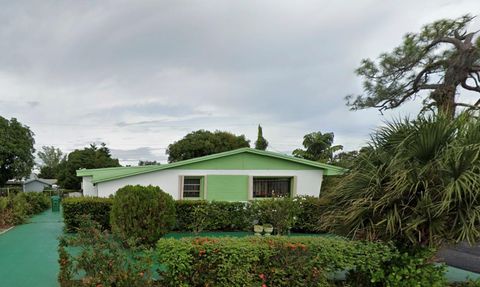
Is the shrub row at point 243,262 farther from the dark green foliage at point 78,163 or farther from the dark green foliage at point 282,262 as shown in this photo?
the dark green foliage at point 78,163

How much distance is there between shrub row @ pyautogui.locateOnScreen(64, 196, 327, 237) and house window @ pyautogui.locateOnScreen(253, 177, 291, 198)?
5.12 ft

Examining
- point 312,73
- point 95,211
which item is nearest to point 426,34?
point 312,73

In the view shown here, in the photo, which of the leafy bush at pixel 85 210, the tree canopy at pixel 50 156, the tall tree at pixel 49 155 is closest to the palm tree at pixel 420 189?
the leafy bush at pixel 85 210

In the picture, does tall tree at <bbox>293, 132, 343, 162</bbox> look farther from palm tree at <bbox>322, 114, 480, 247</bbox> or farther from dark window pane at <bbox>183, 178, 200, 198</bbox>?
palm tree at <bbox>322, 114, 480, 247</bbox>

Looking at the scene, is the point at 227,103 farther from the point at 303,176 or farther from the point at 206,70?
the point at 303,176

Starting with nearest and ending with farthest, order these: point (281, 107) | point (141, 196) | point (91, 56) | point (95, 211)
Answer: point (141, 196) → point (91, 56) → point (95, 211) → point (281, 107)

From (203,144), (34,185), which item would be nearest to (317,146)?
(203,144)

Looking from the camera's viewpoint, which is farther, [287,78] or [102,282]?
[287,78]

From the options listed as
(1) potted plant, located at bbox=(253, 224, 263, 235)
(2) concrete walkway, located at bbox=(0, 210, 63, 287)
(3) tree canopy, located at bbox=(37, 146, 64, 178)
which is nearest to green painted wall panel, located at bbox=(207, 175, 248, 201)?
(1) potted plant, located at bbox=(253, 224, 263, 235)

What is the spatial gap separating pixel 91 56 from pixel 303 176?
8.87 m

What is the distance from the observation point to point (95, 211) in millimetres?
11195

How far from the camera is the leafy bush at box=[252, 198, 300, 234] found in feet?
33.8

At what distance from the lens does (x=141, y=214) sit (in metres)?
8.32

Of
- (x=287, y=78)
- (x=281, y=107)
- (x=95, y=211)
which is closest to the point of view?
(x=95, y=211)
